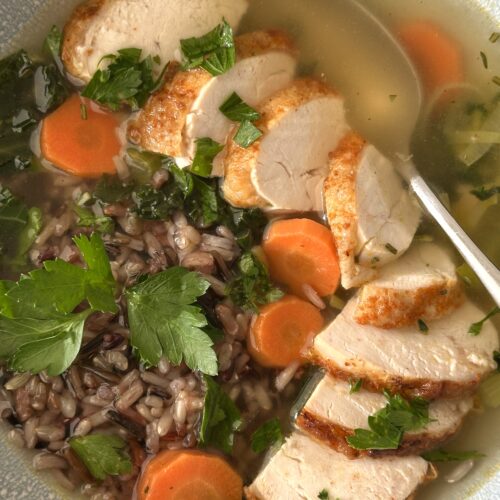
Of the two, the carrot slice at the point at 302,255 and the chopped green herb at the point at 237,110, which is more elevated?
the chopped green herb at the point at 237,110

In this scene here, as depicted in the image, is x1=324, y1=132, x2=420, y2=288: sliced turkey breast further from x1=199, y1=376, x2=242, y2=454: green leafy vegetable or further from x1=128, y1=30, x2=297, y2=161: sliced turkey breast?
x1=199, y1=376, x2=242, y2=454: green leafy vegetable

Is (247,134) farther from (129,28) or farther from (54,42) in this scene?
(54,42)

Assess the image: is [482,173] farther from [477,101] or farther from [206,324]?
[206,324]

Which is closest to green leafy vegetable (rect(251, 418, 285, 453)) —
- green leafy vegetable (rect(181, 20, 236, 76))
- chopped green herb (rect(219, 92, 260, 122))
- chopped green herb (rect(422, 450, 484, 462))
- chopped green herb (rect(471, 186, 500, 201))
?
chopped green herb (rect(422, 450, 484, 462))

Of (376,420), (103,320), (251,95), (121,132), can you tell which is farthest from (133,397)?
(251,95)

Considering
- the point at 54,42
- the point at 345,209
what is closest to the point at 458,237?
the point at 345,209

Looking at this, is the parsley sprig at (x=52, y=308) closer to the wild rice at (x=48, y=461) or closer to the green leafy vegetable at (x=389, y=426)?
the wild rice at (x=48, y=461)

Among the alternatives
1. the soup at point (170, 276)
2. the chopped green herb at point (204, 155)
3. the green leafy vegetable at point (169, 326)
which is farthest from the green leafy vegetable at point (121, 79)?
the green leafy vegetable at point (169, 326)
